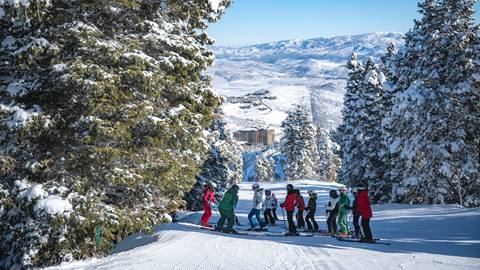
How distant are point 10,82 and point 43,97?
81cm

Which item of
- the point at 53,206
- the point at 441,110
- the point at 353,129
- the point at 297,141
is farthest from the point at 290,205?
the point at 297,141

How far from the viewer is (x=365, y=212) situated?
14.3 meters

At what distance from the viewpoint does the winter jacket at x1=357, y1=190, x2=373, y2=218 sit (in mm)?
14266

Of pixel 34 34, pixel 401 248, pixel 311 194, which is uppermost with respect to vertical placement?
pixel 34 34

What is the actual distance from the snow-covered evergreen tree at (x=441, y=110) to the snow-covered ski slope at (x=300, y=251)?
22.6 feet

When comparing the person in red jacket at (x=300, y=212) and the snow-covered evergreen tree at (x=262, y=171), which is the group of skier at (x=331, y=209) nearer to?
the person in red jacket at (x=300, y=212)

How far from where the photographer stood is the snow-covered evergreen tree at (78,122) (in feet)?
32.5

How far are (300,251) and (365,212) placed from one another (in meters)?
3.28

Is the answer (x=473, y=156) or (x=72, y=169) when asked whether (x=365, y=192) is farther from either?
(x=473, y=156)

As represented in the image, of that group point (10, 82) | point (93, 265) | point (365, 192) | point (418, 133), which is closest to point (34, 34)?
point (10, 82)

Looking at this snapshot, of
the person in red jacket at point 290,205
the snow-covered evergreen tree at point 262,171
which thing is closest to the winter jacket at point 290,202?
the person in red jacket at point 290,205

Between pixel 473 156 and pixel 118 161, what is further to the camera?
pixel 473 156

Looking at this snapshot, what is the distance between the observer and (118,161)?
456 inches

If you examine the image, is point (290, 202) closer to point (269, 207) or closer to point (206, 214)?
point (206, 214)
